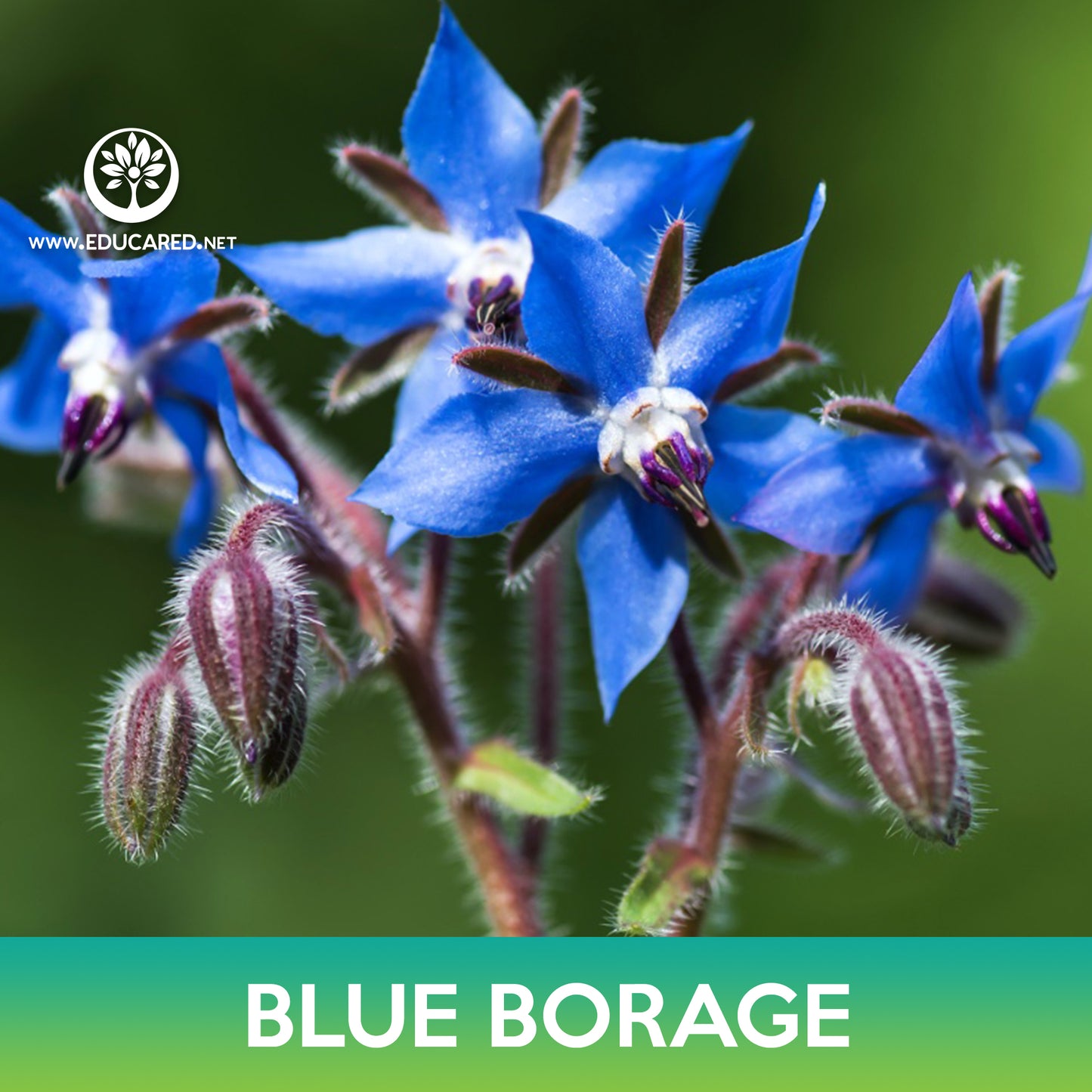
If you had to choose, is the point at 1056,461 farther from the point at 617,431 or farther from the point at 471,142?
the point at 471,142

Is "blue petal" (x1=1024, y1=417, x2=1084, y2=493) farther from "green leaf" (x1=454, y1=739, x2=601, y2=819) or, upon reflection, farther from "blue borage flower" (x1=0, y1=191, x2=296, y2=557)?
"blue borage flower" (x1=0, y1=191, x2=296, y2=557)

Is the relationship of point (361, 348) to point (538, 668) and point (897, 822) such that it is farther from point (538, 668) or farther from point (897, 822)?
point (897, 822)

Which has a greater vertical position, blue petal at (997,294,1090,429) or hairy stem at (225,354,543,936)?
blue petal at (997,294,1090,429)

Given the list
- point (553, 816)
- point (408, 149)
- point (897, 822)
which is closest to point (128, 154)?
point (408, 149)

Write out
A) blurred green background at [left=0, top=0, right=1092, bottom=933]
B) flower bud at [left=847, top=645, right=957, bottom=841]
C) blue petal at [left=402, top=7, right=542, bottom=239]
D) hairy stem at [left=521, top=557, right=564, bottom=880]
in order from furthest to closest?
blurred green background at [left=0, top=0, right=1092, bottom=933]
hairy stem at [left=521, top=557, right=564, bottom=880]
blue petal at [left=402, top=7, right=542, bottom=239]
flower bud at [left=847, top=645, right=957, bottom=841]

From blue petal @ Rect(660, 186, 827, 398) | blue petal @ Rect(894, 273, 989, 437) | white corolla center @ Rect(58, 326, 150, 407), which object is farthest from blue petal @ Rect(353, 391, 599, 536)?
white corolla center @ Rect(58, 326, 150, 407)

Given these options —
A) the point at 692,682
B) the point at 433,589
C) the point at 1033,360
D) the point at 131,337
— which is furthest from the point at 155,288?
the point at 1033,360
